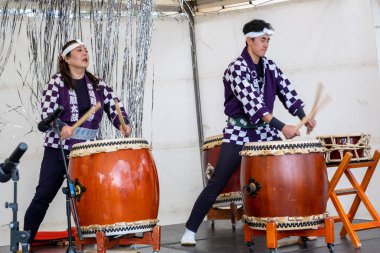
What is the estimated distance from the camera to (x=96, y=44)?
4188 mm

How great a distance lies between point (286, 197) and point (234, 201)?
1.23 metres

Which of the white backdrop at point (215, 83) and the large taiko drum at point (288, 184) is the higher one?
the white backdrop at point (215, 83)

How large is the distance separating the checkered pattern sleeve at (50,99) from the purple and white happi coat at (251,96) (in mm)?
907

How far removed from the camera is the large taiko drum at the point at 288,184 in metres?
2.97

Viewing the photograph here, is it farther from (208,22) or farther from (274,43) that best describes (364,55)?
(208,22)

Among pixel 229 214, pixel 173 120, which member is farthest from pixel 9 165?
pixel 173 120

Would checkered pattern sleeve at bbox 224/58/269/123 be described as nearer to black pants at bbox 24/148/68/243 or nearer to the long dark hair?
the long dark hair

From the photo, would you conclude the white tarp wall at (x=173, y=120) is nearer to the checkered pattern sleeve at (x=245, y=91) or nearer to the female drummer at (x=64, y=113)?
the female drummer at (x=64, y=113)

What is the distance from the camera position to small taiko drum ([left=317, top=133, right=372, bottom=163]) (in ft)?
11.4

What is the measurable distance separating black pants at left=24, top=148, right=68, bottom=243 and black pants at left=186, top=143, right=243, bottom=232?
0.77 m

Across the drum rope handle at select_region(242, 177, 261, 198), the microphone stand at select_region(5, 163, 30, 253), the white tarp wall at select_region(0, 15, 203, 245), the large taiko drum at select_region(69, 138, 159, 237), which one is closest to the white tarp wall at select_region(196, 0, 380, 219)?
the white tarp wall at select_region(0, 15, 203, 245)

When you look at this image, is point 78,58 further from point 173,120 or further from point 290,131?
point 173,120

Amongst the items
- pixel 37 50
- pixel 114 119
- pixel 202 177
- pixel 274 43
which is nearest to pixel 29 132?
pixel 37 50

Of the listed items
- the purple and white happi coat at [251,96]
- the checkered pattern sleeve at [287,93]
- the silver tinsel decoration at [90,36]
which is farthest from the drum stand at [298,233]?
the silver tinsel decoration at [90,36]
